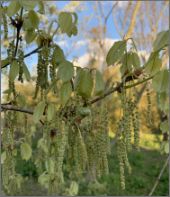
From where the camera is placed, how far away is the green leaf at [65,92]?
740 mm

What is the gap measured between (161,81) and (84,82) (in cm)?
14

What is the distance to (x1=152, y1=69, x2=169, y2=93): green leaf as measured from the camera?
0.68m

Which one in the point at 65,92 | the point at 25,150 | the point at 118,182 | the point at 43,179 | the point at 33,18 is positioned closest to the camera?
the point at 65,92

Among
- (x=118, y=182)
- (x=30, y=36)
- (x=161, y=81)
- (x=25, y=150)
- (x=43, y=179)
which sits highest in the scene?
(x=30, y=36)

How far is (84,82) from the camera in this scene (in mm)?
736

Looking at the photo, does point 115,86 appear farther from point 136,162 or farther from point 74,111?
point 136,162

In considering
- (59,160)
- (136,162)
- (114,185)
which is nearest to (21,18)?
(59,160)

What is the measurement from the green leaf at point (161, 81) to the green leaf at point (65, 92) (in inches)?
6.0

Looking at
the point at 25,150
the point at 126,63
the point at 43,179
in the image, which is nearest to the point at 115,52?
the point at 126,63

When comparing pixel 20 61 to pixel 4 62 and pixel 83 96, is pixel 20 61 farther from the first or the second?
pixel 83 96

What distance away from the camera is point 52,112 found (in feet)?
2.52

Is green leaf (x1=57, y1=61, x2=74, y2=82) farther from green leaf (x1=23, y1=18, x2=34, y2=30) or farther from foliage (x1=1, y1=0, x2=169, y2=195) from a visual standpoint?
green leaf (x1=23, y1=18, x2=34, y2=30)

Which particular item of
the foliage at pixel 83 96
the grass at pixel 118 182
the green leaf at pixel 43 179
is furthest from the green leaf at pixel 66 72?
the grass at pixel 118 182

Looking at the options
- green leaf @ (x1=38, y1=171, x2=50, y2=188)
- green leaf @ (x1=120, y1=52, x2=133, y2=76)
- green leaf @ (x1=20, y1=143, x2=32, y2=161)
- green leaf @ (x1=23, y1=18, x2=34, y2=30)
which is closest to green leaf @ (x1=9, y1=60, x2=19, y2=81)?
green leaf @ (x1=23, y1=18, x2=34, y2=30)
